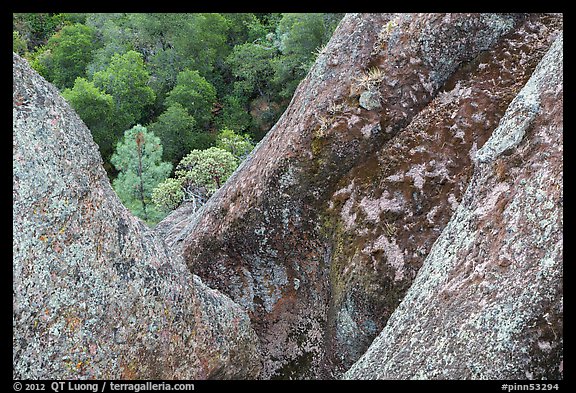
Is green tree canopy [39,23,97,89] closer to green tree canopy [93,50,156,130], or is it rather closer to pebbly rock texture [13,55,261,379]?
green tree canopy [93,50,156,130]

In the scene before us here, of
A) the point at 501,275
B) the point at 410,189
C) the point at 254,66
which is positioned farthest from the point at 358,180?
the point at 254,66

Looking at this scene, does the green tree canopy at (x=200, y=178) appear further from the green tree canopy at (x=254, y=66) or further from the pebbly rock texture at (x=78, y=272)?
the green tree canopy at (x=254, y=66)

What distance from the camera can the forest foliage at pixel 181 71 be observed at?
1742 inches

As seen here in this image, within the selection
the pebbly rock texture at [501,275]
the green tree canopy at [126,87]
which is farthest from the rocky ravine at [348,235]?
the green tree canopy at [126,87]

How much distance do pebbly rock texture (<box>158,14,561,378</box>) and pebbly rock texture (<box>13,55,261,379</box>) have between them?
106 inches

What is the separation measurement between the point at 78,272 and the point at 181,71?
158 ft

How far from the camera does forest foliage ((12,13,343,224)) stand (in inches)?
1742

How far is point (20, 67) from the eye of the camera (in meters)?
5.41

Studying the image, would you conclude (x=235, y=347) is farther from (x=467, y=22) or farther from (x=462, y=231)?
(x=467, y=22)

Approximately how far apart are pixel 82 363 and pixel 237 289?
14.8ft

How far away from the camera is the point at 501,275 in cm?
480

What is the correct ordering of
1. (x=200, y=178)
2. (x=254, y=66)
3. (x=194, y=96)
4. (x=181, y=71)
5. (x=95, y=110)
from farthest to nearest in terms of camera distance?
(x=181, y=71) → (x=254, y=66) → (x=194, y=96) → (x=95, y=110) → (x=200, y=178)

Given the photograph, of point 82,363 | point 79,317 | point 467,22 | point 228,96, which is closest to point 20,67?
point 79,317

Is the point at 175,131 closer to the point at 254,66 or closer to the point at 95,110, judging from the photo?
the point at 95,110
